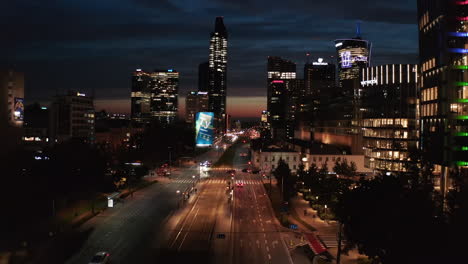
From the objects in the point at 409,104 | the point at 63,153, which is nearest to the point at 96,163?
the point at 63,153

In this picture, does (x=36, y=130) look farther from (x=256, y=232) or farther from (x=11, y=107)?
(x=256, y=232)

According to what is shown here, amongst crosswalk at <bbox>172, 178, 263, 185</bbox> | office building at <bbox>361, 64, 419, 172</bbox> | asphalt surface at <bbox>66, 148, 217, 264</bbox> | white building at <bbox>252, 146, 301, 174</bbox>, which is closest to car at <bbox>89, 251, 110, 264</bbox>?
asphalt surface at <bbox>66, 148, 217, 264</bbox>

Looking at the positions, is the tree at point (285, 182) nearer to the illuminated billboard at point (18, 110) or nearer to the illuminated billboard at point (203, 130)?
the illuminated billboard at point (18, 110)

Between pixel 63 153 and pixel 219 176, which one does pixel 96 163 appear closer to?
pixel 63 153

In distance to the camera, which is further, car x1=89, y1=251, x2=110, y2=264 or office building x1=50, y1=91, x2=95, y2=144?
office building x1=50, y1=91, x2=95, y2=144

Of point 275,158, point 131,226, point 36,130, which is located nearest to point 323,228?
point 131,226

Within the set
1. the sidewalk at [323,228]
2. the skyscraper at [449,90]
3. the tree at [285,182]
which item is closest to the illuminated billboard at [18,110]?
the tree at [285,182]

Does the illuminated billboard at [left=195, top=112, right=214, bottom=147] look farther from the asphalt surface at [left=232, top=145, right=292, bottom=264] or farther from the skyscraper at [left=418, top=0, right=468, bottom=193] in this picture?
the skyscraper at [left=418, top=0, right=468, bottom=193]
